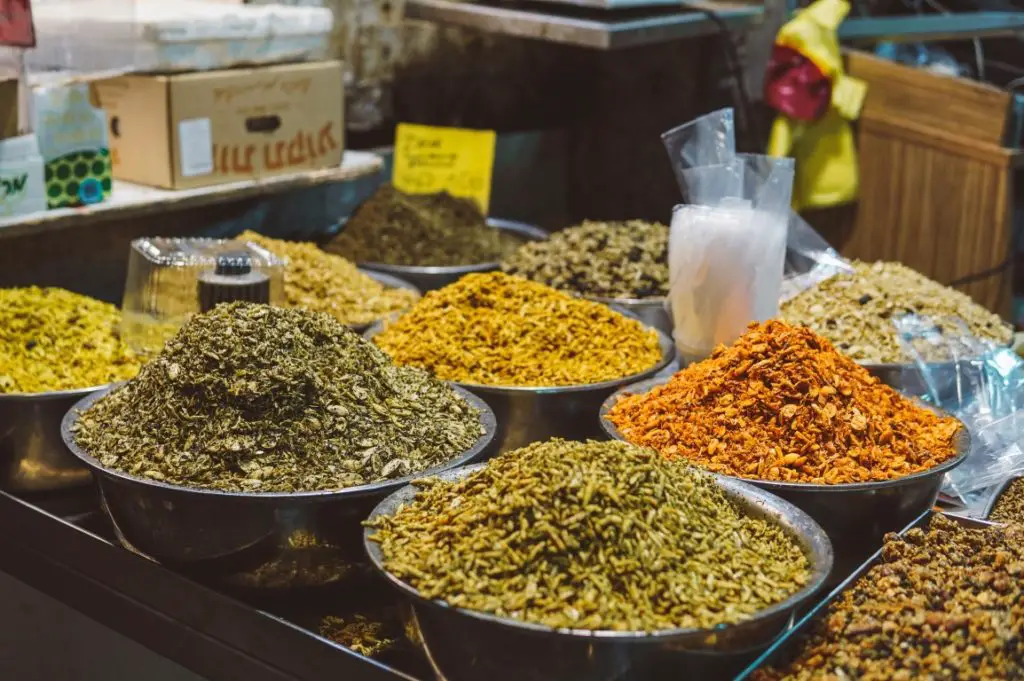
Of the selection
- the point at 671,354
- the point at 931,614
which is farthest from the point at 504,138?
the point at 931,614

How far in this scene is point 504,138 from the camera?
11.3 ft

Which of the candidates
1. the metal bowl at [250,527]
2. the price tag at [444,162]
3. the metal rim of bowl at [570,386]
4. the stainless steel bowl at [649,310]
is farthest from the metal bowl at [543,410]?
the price tag at [444,162]

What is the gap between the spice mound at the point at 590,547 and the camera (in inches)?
45.0

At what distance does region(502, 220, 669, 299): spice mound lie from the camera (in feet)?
7.53

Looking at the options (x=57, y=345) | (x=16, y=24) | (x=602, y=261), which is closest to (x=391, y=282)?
(x=602, y=261)

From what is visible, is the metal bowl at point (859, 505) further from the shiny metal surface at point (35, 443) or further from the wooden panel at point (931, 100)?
the wooden panel at point (931, 100)

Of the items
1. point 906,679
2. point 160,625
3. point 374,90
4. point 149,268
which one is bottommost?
point 160,625

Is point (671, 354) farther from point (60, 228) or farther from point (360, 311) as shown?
point (60, 228)

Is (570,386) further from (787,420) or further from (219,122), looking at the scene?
(219,122)

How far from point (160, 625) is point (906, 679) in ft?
2.89

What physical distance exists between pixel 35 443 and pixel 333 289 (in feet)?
2.22

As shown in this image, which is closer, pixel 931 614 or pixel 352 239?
pixel 931 614

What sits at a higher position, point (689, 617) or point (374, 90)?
point (374, 90)

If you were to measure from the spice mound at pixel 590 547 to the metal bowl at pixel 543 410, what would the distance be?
0.37 m
